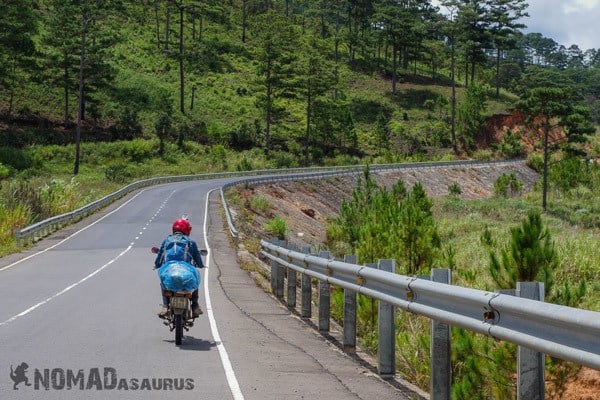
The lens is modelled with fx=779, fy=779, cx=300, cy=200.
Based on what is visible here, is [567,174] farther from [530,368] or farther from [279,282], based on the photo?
[530,368]

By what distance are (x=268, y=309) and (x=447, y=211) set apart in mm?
42347

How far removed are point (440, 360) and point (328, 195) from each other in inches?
2044

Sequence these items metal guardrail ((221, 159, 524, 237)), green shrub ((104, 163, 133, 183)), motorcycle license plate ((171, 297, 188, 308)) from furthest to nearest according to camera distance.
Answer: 1. green shrub ((104, 163, 133, 183))
2. metal guardrail ((221, 159, 524, 237))
3. motorcycle license plate ((171, 297, 188, 308))

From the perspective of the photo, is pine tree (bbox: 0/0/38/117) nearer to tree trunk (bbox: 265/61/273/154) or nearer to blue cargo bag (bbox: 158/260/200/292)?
tree trunk (bbox: 265/61/273/154)

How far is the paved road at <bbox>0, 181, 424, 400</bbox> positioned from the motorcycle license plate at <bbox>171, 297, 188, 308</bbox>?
0.55m

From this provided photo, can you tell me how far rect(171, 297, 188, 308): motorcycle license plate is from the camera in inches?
408

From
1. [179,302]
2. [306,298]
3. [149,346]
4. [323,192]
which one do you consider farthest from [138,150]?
[149,346]

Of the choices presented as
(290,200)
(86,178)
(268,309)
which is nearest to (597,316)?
(268,309)

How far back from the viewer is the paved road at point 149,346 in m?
7.63


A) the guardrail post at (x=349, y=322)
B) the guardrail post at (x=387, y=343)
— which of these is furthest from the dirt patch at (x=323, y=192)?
the guardrail post at (x=387, y=343)

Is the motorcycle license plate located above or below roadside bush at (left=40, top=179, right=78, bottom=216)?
above

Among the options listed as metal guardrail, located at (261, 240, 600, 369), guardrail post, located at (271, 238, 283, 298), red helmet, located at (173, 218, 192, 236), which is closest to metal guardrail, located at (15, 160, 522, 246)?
guardrail post, located at (271, 238, 283, 298)

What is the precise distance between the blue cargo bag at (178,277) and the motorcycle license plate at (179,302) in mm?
176

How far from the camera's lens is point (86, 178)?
61.0 m
